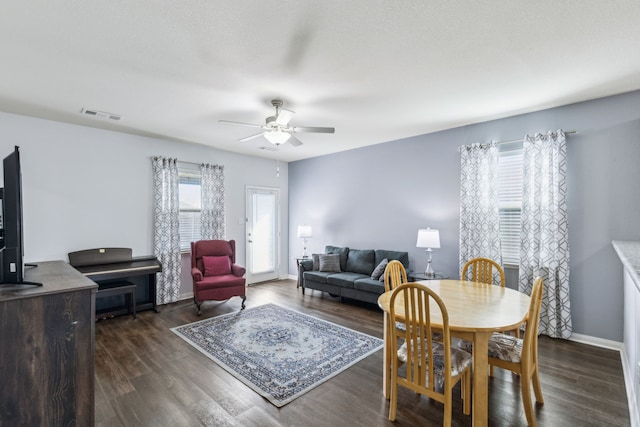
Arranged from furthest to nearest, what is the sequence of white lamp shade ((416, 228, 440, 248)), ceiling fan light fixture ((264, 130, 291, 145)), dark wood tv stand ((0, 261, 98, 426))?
white lamp shade ((416, 228, 440, 248)), ceiling fan light fixture ((264, 130, 291, 145)), dark wood tv stand ((0, 261, 98, 426))

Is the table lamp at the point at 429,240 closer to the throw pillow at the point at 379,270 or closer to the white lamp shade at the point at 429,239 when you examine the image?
the white lamp shade at the point at 429,239

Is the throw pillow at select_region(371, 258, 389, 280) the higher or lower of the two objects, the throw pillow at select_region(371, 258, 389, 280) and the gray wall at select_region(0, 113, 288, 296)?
the lower

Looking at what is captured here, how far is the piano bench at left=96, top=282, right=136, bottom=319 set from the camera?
3.94m

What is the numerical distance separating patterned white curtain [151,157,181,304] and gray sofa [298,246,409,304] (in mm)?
2186

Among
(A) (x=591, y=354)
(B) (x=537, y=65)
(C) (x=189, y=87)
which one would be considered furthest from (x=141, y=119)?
(A) (x=591, y=354)

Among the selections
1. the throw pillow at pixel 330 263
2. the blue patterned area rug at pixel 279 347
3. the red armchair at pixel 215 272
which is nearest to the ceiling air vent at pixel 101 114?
the red armchair at pixel 215 272

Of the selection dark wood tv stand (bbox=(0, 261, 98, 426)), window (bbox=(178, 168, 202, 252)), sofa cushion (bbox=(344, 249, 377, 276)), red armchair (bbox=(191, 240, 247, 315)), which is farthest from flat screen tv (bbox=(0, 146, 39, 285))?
sofa cushion (bbox=(344, 249, 377, 276))

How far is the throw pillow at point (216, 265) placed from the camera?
480 centimetres

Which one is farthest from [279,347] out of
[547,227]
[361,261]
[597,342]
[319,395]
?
[597,342]

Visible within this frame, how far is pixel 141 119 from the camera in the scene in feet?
13.1

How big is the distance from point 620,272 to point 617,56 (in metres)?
2.22

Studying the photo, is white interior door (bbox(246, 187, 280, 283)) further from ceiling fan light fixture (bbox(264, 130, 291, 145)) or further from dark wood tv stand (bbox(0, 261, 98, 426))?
dark wood tv stand (bbox(0, 261, 98, 426))

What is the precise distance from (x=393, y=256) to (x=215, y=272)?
292cm

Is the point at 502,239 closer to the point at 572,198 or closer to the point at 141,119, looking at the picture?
the point at 572,198
